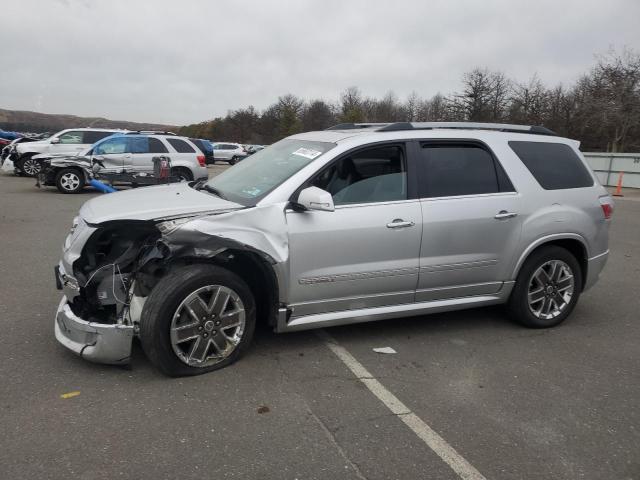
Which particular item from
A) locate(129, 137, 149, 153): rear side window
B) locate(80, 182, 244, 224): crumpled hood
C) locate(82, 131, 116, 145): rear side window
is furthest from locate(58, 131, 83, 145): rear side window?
locate(80, 182, 244, 224): crumpled hood

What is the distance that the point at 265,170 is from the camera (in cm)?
437

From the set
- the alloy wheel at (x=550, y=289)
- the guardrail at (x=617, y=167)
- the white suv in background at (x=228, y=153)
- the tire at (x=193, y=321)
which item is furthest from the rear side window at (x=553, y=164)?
the white suv in background at (x=228, y=153)

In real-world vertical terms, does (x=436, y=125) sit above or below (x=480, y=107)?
below

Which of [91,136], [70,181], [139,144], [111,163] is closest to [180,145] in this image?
[139,144]

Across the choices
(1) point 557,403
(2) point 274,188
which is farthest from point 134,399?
(1) point 557,403

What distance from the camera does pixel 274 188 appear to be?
386 centimetres

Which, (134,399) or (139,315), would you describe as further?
(139,315)

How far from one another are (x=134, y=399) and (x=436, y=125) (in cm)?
328

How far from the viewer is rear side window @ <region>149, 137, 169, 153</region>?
15.3m

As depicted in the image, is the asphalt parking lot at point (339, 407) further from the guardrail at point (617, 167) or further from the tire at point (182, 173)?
the guardrail at point (617, 167)

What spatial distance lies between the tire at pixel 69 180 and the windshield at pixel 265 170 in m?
11.6

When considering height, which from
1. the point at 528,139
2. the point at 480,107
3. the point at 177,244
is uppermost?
the point at 480,107

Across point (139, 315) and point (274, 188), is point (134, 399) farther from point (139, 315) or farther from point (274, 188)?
point (274, 188)

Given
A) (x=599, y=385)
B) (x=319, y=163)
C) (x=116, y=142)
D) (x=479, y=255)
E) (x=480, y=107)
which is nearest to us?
(x=599, y=385)
